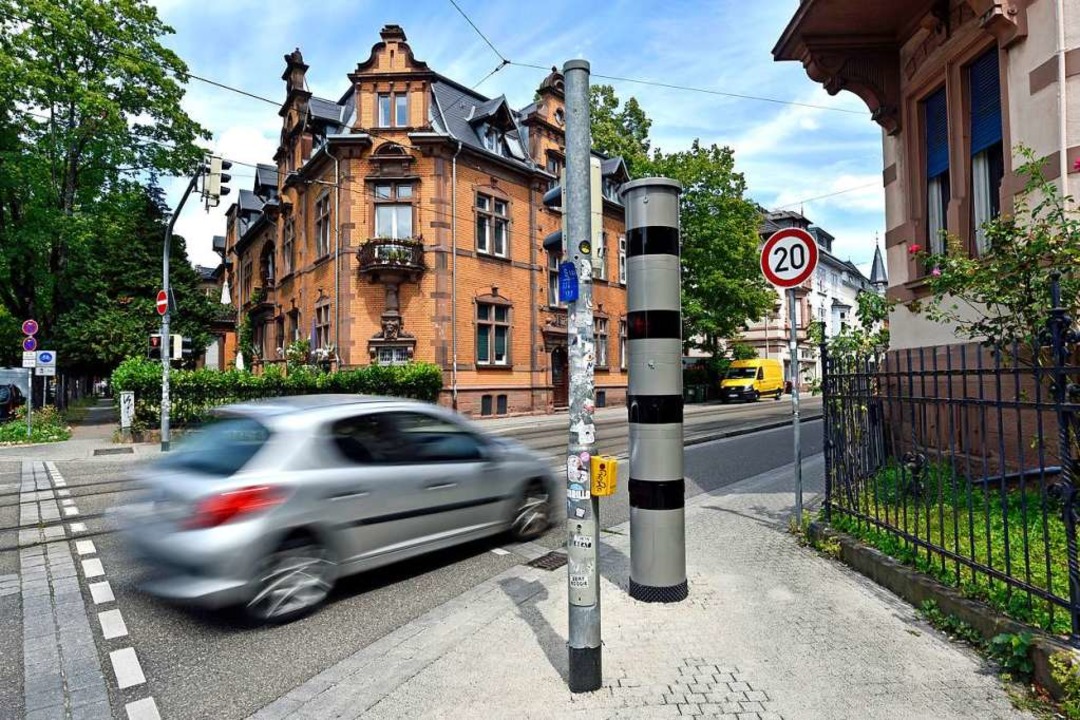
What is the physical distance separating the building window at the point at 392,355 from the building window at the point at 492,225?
5.09 meters

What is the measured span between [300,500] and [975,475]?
5.86 m

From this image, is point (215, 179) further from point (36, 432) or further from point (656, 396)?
point (656, 396)

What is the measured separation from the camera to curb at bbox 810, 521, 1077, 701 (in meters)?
3.27

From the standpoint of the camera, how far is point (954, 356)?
291 inches

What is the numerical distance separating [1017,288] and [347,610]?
215 inches

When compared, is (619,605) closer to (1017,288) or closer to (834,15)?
(1017,288)

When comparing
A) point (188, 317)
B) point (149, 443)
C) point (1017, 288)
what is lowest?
point (149, 443)

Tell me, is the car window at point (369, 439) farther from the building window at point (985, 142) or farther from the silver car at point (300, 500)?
the building window at point (985, 142)

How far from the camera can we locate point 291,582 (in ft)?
15.1

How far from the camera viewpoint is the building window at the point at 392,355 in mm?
24062

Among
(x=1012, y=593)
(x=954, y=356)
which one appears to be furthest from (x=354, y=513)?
(x=954, y=356)

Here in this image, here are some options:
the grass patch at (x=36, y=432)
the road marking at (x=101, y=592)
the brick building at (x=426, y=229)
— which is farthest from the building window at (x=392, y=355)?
the road marking at (x=101, y=592)

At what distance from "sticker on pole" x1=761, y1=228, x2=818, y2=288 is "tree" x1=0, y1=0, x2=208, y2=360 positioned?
25.6 m

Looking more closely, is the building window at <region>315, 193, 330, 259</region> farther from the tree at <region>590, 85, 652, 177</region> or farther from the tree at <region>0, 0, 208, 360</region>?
the tree at <region>590, 85, 652, 177</region>
